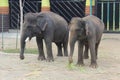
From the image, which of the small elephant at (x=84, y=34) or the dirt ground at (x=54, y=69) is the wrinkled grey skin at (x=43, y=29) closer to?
the dirt ground at (x=54, y=69)

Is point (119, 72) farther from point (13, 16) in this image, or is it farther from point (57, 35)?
point (13, 16)

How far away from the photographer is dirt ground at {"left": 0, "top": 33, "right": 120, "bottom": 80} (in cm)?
975

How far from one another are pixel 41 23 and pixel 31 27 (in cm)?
33

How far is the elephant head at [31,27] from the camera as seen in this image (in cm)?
1162

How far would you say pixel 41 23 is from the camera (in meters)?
11.9

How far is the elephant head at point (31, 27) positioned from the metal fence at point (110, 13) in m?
10.7

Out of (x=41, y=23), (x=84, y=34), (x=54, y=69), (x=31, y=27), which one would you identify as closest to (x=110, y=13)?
(x=41, y=23)

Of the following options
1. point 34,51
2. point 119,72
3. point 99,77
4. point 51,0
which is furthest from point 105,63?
point 51,0

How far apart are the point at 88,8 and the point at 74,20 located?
11408 millimetres

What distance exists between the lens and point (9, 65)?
37.8 feet

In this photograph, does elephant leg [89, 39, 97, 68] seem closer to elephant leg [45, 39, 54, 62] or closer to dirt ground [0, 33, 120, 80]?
dirt ground [0, 33, 120, 80]

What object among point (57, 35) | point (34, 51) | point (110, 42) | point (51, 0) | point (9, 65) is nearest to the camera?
point (9, 65)

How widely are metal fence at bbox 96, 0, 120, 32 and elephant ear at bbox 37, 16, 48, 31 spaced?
34.9ft

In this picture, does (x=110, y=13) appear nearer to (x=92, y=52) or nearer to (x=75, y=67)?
(x=92, y=52)
